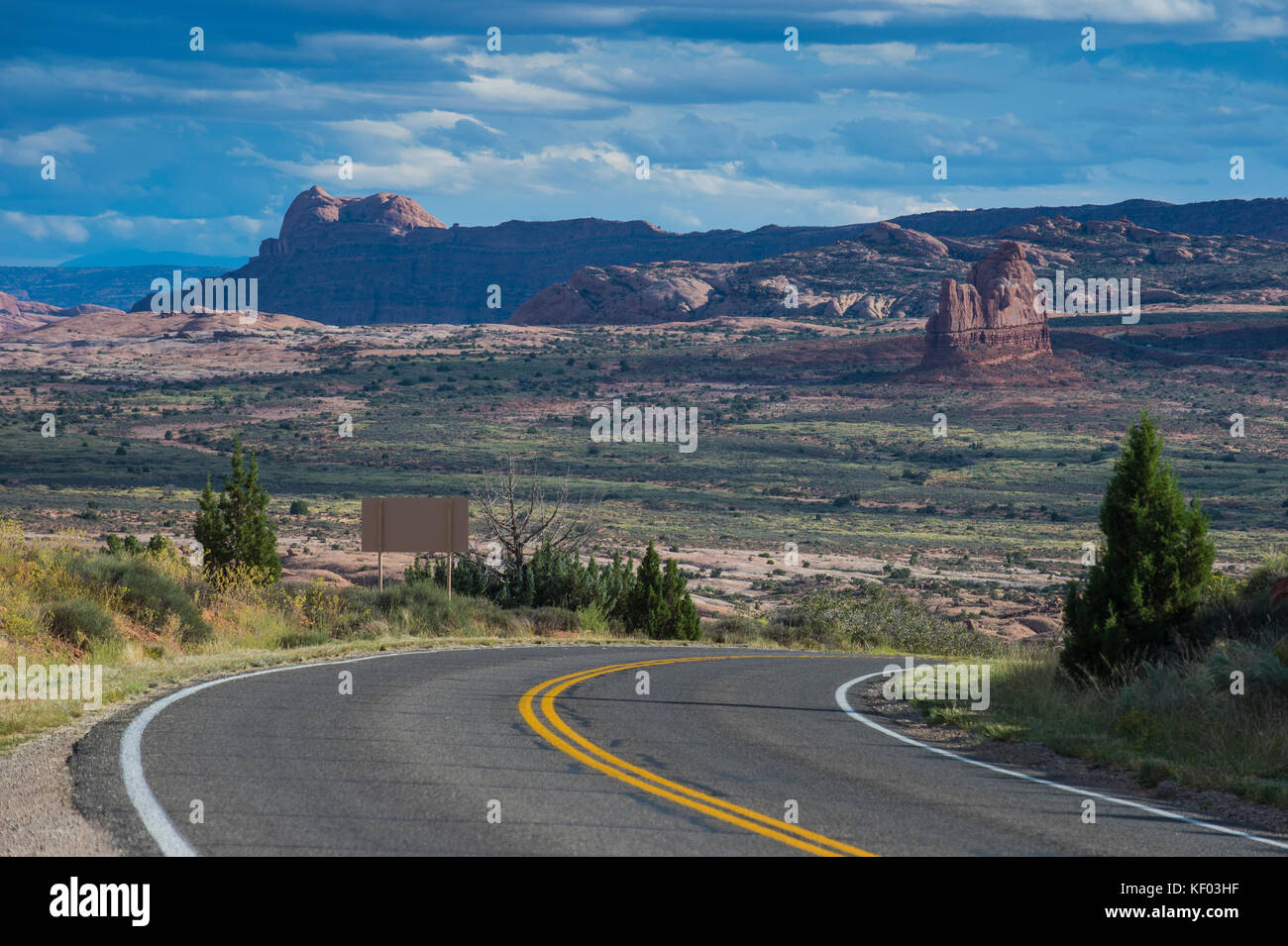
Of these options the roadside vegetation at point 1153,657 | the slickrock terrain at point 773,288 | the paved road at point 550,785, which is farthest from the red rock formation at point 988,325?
the paved road at point 550,785

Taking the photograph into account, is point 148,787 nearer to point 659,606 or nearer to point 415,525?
point 415,525

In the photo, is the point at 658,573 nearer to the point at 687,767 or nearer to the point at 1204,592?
the point at 1204,592

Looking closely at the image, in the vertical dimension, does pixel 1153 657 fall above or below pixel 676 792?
below

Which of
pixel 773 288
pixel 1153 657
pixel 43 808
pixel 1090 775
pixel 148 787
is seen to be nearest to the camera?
pixel 43 808

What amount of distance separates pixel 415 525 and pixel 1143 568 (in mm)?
14873

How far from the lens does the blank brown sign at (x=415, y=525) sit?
80.0 feet

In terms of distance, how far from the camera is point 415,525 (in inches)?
965

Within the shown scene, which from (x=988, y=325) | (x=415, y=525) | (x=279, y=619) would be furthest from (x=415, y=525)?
(x=988, y=325)

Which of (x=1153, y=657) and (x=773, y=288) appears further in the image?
(x=773, y=288)

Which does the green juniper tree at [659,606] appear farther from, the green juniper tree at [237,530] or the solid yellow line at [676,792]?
the solid yellow line at [676,792]

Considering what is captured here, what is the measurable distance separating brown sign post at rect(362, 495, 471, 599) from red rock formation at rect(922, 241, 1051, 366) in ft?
303

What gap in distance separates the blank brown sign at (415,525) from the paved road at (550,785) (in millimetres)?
10842

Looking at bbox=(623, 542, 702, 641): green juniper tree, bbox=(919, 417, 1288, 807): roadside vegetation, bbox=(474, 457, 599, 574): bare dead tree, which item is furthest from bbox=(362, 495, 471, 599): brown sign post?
bbox=(919, 417, 1288, 807): roadside vegetation
